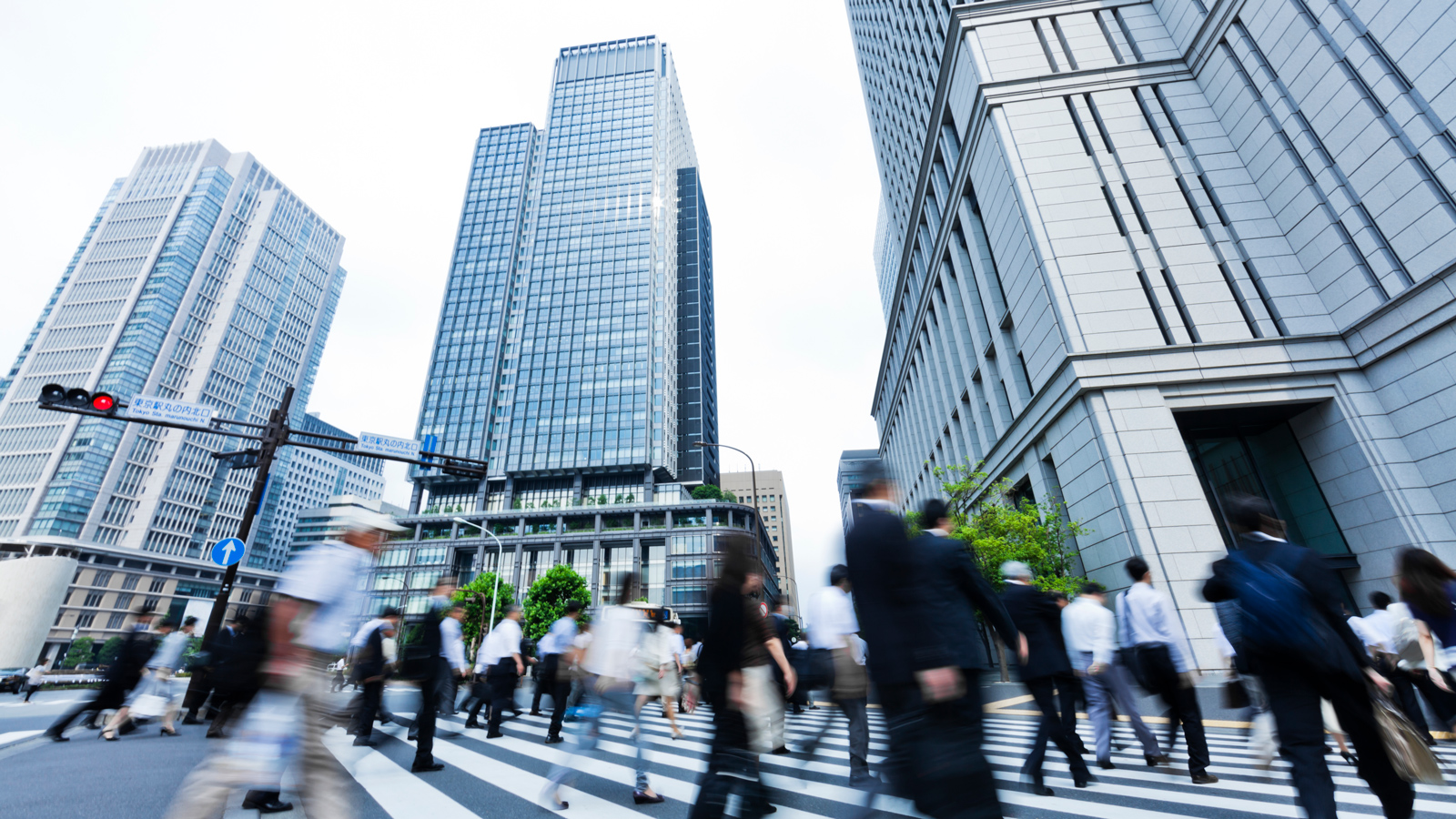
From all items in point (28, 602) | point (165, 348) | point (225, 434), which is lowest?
point (225, 434)

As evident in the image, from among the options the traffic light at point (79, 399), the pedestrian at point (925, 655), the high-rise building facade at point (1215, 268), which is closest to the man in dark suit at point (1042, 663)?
the pedestrian at point (925, 655)

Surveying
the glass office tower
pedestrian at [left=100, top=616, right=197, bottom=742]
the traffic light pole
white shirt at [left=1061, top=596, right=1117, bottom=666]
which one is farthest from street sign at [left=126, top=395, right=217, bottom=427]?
the glass office tower

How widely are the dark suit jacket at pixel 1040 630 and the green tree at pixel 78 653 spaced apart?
9816cm

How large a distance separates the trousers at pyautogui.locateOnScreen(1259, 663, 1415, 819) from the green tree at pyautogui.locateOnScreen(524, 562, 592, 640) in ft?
156

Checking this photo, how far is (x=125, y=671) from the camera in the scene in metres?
7.70

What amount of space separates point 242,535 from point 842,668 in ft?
37.5

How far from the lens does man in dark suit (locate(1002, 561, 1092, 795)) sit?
4633mm

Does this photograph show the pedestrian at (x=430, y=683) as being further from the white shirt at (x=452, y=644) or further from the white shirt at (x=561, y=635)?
the white shirt at (x=561, y=635)

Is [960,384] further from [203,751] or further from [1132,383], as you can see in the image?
[203,751]

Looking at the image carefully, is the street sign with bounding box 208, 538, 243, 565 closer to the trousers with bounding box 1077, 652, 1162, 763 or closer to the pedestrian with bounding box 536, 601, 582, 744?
the pedestrian with bounding box 536, 601, 582, 744

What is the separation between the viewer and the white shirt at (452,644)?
6.91 m

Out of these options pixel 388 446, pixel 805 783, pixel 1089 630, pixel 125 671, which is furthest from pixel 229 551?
pixel 1089 630

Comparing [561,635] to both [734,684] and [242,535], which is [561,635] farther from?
[242,535]

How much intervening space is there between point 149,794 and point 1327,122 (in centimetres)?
2492
